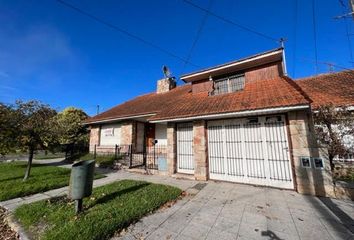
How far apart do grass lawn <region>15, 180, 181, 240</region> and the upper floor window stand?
6.38 meters

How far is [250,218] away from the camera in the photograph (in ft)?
14.1

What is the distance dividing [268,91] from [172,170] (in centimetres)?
581

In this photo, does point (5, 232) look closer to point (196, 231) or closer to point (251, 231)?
point (196, 231)

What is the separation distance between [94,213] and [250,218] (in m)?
3.82

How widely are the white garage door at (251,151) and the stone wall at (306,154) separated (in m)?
0.30

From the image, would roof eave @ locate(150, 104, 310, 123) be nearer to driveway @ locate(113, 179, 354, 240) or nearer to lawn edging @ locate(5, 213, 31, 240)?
driveway @ locate(113, 179, 354, 240)

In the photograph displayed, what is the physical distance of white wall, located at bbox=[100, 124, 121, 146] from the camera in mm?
14932

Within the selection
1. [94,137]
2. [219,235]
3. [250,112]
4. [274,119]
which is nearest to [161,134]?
[94,137]

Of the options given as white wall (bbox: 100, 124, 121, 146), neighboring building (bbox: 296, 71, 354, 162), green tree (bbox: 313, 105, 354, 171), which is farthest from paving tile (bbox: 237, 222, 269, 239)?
white wall (bbox: 100, 124, 121, 146)

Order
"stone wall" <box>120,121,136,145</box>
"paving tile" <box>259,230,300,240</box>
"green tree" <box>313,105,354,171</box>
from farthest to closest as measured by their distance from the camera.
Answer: "stone wall" <box>120,121,136,145</box>, "green tree" <box>313,105,354,171</box>, "paving tile" <box>259,230,300,240</box>

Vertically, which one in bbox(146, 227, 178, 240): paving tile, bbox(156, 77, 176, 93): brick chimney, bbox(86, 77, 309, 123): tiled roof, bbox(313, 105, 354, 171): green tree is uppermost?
bbox(156, 77, 176, 93): brick chimney

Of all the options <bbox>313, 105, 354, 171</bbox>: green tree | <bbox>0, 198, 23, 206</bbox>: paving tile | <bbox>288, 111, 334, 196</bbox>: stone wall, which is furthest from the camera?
<bbox>313, 105, 354, 171</bbox>: green tree

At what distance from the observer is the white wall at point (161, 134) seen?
1393 centimetres

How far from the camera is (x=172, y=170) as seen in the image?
8859 mm
